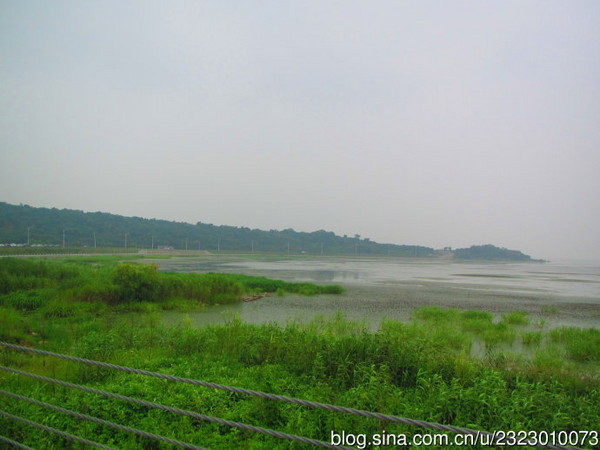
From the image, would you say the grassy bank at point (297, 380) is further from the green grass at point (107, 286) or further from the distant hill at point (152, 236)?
the distant hill at point (152, 236)

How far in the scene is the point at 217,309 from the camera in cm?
1683

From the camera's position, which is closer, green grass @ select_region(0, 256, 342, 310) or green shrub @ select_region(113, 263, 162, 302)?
green grass @ select_region(0, 256, 342, 310)

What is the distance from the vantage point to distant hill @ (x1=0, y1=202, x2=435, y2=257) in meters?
80.5

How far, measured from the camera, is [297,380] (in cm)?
596

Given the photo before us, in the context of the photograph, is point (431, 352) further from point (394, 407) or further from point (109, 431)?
point (109, 431)

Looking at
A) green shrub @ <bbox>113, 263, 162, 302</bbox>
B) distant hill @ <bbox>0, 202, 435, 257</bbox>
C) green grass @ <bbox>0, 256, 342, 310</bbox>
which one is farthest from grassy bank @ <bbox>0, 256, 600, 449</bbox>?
distant hill @ <bbox>0, 202, 435, 257</bbox>

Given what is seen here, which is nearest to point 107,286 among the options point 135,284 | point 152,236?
point 135,284

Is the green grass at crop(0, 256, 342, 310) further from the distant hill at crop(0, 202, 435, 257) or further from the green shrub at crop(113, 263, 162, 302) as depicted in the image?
the distant hill at crop(0, 202, 435, 257)

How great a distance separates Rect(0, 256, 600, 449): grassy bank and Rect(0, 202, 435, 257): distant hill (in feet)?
254

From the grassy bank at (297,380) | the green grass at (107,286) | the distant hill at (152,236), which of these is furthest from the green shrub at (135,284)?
the distant hill at (152,236)

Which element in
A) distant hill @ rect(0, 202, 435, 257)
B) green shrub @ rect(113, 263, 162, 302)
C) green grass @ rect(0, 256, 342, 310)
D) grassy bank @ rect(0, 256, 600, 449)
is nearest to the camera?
grassy bank @ rect(0, 256, 600, 449)

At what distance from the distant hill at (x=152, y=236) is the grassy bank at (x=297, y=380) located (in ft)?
254

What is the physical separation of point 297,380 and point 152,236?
4521 inches

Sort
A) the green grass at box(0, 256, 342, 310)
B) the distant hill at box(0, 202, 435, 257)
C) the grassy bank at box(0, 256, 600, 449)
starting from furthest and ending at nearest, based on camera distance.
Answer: the distant hill at box(0, 202, 435, 257) → the green grass at box(0, 256, 342, 310) → the grassy bank at box(0, 256, 600, 449)
